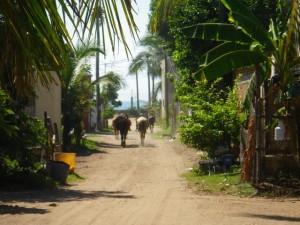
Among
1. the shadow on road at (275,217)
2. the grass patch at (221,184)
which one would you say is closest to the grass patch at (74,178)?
the grass patch at (221,184)

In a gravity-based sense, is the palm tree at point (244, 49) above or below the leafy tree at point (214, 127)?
above

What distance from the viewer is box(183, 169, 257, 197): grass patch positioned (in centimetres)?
1261

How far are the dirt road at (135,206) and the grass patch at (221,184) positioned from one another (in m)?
0.41

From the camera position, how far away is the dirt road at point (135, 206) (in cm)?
881

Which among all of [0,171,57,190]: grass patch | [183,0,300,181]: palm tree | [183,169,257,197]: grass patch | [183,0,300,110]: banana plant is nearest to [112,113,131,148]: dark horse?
[183,169,257,197]: grass patch

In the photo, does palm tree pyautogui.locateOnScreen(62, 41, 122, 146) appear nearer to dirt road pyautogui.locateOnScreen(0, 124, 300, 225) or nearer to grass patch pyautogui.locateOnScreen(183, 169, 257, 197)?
dirt road pyautogui.locateOnScreen(0, 124, 300, 225)

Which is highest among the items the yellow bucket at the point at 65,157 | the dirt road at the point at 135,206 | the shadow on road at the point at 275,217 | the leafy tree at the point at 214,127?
the leafy tree at the point at 214,127

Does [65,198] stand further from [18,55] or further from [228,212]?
[18,55]

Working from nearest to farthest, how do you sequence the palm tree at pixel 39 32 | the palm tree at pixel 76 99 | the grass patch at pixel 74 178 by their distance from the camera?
the palm tree at pixel 39 32
the grass patch at pixel 74 178
the palm tree at pixel 76 99

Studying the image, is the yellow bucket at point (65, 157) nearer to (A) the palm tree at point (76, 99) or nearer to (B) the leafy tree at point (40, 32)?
(A) the palm tree at point (76, 99)

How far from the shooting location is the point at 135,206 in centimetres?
1030

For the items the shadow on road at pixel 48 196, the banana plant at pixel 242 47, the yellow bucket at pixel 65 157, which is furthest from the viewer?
the yellow bucket at pixel 65 157

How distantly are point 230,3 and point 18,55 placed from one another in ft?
29.5

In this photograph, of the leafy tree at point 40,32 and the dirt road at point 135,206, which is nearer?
the leafy tree at point 40,32
